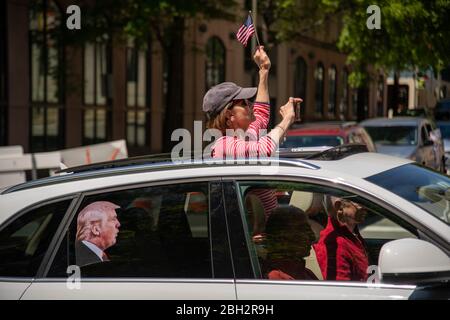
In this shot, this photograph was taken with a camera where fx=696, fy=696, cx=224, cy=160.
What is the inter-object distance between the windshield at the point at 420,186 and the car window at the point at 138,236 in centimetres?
83

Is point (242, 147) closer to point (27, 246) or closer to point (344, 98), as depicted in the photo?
point (27, 246)

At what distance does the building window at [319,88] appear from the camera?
44.9 m

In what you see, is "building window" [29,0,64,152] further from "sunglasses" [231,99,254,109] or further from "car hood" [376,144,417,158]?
"sunglasses" [231,99,254,109]

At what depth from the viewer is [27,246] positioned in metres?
3.44

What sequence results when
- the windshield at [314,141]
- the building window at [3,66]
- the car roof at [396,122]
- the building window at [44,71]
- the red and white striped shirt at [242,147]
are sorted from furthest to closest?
the building window at [44,71] < the building window at [3,66] < the car roof at [396,122] < the windshield at [314,141] < the red and white striped shirt at [242,147]

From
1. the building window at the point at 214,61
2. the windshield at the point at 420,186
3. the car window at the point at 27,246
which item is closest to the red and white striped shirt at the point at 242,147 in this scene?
the windshield at the point at 420,186

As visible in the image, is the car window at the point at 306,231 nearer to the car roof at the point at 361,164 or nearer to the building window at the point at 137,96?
the car roof at the point at 361,164

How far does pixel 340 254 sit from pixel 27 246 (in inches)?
60.7

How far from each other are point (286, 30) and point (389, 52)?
559cm

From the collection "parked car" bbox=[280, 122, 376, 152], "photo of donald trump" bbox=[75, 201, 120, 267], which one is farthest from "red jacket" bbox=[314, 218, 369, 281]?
"parked car" bbox=[280, 122, 376, 152]

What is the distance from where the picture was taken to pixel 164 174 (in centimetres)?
323

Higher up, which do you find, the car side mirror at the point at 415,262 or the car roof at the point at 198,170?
the car roof at the point at 198,170
